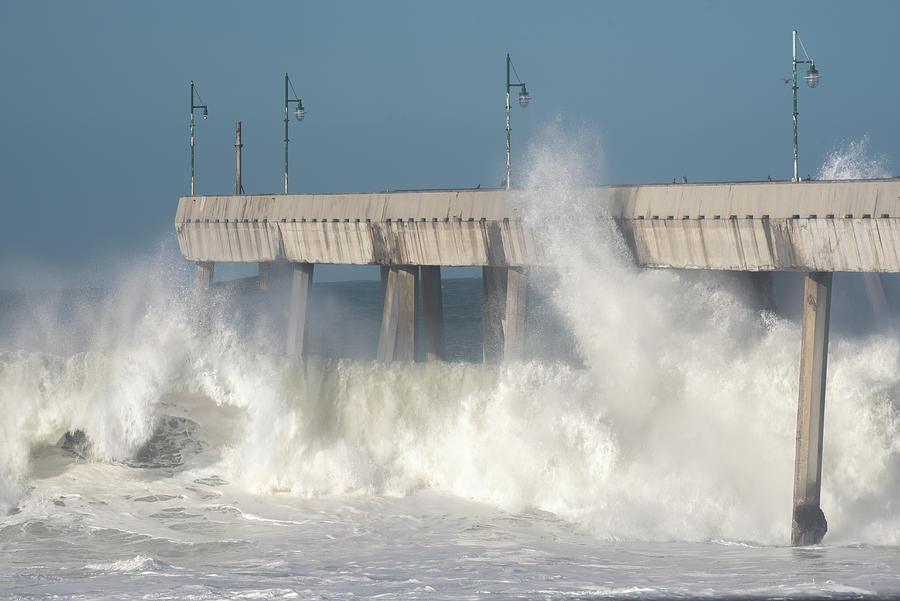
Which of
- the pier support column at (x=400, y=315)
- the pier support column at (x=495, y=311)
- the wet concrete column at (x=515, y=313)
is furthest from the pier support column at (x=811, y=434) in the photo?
the pier support column at (x=400, y=315)

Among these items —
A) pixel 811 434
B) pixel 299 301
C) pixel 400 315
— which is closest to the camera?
pixel 811 434

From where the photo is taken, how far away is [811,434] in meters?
19.4

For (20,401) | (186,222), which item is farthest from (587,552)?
(186,222)

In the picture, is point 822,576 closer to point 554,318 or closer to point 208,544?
point 208,544

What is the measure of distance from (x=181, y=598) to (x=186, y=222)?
1840cm

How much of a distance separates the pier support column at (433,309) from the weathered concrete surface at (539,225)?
6.49ft

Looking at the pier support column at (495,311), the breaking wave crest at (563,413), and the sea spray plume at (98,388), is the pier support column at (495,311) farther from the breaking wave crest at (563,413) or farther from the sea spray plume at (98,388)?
the sea spray plume at (98,388)

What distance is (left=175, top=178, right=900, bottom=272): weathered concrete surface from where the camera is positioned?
19.7 metres

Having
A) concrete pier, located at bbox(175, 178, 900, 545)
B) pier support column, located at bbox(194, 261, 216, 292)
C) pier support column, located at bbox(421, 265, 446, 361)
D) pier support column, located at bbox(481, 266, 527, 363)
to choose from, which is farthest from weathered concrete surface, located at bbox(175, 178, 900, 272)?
pier support column, located at bbox(421, 265, 446, 361)

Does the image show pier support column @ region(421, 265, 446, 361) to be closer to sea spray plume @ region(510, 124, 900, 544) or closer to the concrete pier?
the concrete pier

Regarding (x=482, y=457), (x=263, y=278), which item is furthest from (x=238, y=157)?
(x=482, y=457)

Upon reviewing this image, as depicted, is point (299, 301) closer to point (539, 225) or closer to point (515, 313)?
point (515, 313)

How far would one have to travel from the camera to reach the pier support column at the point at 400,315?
90.7ft

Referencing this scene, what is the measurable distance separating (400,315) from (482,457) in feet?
18.2
